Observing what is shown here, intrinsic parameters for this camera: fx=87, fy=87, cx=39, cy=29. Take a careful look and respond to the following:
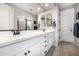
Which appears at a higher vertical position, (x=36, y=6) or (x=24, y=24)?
(x=36, y=6)

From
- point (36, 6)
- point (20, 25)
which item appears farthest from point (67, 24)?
point (20, 25)

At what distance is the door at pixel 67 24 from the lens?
1050mm

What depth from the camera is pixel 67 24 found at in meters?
1.07

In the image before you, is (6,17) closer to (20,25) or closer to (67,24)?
(20,25)

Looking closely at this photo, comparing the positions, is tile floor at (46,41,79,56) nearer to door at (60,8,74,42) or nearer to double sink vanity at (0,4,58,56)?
door at (60,8,74,42)

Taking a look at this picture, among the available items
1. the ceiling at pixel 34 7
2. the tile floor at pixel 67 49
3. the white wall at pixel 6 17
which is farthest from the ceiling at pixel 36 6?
the tile floor at pixel 67 49

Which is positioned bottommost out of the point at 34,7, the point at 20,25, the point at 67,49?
the point at 67,49

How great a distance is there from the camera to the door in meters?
1.05

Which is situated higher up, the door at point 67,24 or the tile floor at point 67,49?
the door at point 67,24

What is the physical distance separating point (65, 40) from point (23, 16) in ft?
1.97

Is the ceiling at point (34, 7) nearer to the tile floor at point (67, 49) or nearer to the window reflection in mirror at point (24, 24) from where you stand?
the window reflection in mirror at point (24, 24)

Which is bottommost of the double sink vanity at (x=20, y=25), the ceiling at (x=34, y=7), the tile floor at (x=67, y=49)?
the tile floor at (x=67, y=49)

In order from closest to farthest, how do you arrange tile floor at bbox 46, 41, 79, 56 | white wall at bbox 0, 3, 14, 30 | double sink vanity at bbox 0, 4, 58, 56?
1. double sink vanity at bbox 0, 4, 58, 56
2. white wall at bbox 0, 3, 14, 30
3. tile floor at bbox 46, 41, 79, 56

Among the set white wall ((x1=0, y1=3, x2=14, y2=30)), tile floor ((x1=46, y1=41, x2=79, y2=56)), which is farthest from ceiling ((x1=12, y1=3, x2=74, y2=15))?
tile floor ((x1=46, y1=41, x2=79, y2=56))
